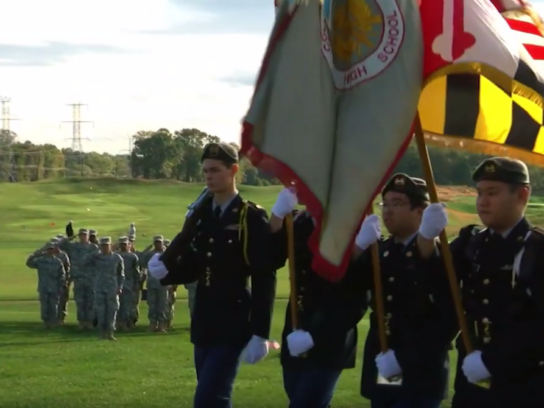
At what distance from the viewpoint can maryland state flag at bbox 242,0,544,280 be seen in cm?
578

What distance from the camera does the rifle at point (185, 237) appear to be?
7277mm

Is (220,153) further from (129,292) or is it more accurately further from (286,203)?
(129,292)

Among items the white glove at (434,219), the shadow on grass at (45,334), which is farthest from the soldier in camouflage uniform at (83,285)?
the white glove at (434,219)

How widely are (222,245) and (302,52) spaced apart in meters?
1.51

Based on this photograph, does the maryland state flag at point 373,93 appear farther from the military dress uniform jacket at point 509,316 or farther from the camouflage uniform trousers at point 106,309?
the camouflage uniform trousers at point 106,309

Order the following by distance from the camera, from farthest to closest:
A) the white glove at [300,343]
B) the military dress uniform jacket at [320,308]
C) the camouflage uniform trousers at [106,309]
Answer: the camouflage uniform trousers at [106,309] → the military dress uniform jacket at [320,308] → the white glove at [300,343]

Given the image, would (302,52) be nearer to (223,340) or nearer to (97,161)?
(223,340)

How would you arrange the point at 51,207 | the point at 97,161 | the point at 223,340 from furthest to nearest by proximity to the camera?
1. the point at 97,161
2. the point at 51,207
3. the point at 223,340

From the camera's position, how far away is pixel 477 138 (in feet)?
20.7

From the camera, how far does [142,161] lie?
90.5 metres

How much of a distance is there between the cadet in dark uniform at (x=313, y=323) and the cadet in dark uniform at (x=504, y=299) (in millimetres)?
1043

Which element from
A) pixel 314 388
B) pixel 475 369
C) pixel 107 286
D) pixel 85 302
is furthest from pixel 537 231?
pixel 85 302

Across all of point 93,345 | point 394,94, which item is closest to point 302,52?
point 394,94

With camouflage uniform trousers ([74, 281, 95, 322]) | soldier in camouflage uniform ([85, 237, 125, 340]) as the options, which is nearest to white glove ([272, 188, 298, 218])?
soldier in camouflage uniform ([85, 237, 125, 340])
